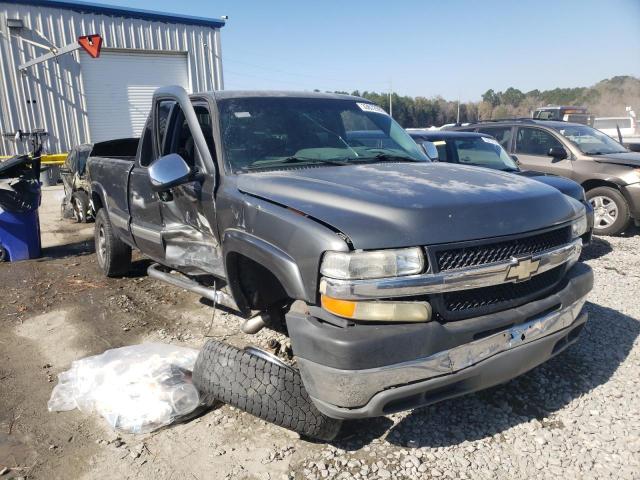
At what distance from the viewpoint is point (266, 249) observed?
8.13ft

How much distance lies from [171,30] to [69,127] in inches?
183

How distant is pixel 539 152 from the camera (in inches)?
322

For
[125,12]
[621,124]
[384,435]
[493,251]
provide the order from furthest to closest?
[621,124]
[125,12]
[384,435]
[493,251]

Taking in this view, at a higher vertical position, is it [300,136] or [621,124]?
[300,136]

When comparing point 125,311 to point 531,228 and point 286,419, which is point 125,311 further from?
point 531,228

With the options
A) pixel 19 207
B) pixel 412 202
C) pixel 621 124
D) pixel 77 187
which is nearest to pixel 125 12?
pixel 77 187

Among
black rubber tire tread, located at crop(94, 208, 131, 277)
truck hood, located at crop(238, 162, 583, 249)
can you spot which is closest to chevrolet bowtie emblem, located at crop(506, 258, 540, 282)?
truck hood, located at crop(238, 162, 583, 249)

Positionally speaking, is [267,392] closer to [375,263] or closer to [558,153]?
[375,263]

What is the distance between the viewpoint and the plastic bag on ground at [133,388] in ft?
9.20

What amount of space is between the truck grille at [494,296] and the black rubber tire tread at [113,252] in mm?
4266

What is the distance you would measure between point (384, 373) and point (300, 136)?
74.2 inches

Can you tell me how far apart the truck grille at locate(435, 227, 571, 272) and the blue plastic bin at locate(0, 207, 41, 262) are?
6.22 meters

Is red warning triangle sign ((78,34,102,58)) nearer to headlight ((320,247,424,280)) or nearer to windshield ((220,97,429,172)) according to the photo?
windshield ((220,97,429,172))

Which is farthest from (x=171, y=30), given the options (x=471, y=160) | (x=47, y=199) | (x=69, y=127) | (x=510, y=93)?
(x=510, y=93)
